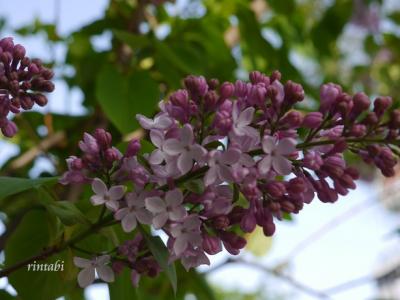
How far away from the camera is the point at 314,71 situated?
13.4 ft

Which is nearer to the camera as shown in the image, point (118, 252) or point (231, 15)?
point (118, 252)

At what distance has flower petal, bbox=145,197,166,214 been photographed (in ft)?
2.38

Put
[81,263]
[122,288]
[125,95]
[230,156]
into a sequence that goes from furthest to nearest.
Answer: [125,95] < [122,288] < [81,263] < [230,156]

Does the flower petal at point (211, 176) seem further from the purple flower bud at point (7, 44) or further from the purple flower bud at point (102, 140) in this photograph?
the purple flower bud at point (7, 44)

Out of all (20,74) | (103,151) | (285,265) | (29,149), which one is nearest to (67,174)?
(103,151)

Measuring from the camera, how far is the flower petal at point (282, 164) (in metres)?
0.72

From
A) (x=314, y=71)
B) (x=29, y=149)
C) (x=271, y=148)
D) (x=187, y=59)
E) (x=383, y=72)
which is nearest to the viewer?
(x=271, y=148)

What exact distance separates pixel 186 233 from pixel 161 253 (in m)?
0.04

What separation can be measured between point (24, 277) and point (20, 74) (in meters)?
0.32

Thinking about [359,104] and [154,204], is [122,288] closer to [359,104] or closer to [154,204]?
[154,204]

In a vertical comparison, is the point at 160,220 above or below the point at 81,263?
above

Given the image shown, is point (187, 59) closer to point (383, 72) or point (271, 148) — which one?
point (271, 148)

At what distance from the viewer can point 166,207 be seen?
73 cm

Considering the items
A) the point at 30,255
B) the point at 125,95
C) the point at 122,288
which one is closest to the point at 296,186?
the point at 122,288
